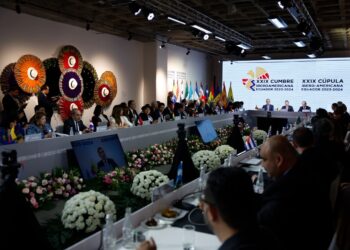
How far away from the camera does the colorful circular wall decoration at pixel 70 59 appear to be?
6816 mm

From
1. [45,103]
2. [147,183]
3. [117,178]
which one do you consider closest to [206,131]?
[117,178]

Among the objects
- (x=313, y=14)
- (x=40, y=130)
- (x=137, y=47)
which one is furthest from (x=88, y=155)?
(x=137, y=47)

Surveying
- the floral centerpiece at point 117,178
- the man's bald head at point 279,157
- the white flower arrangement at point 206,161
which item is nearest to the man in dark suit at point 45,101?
the floral centerpiece at point 117,178

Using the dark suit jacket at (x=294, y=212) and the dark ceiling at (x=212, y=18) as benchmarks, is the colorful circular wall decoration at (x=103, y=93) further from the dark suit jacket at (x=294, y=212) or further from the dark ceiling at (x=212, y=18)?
the dark suit jacket at (x=294, y=212)

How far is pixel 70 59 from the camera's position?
7.05m

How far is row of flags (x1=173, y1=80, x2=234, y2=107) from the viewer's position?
10.6 meters

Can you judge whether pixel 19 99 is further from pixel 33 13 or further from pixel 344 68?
pixel 344 68

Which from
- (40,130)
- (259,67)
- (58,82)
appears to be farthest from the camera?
(259,67)

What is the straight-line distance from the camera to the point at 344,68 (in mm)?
10719

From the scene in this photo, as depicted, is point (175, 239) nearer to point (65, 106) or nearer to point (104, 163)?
point (104, 163)

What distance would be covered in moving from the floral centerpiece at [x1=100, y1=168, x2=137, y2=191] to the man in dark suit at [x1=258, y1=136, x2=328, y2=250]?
1.33 m

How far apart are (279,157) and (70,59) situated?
20.3ft

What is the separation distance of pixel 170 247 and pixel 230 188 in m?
0.64

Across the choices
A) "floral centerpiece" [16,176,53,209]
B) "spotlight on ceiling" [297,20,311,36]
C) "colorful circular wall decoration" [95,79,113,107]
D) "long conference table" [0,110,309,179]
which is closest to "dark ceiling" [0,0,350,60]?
"spotlight on ceiling" [297,20,311,36]
